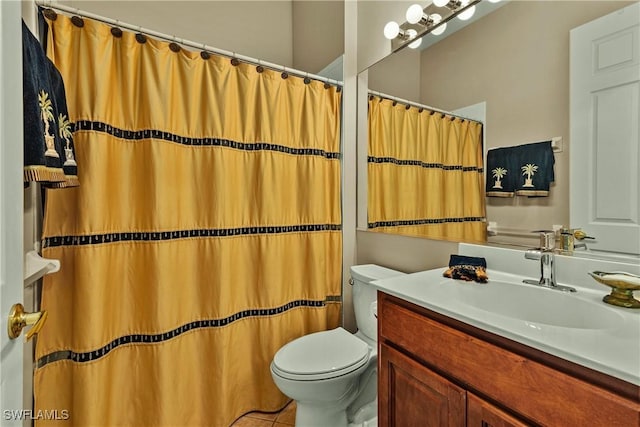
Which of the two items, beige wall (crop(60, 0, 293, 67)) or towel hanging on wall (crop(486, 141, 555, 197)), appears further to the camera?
beige wall (crop(60, 0, 293, 67))

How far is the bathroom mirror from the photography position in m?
1.06

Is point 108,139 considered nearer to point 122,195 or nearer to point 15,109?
point 122,195

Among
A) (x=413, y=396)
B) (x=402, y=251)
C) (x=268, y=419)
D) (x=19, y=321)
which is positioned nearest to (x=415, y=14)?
(x=402, y=251)

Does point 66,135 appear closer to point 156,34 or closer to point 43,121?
point 43,121

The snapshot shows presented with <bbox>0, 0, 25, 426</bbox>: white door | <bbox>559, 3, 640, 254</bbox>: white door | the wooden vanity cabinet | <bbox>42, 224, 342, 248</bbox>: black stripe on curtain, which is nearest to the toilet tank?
<bbox>42, 224, 342, 248</bbox>: black stripe on curtain

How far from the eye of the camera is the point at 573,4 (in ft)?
3.39

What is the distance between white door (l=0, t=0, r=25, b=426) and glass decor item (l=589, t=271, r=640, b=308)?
1.34m

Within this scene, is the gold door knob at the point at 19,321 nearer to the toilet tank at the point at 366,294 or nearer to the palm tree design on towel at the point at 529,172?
the toilet tank at the point at 366,294

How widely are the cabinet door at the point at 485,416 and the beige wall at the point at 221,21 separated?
2.58 meters

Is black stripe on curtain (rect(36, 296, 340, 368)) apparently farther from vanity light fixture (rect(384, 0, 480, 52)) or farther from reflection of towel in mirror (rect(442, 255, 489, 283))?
vanity light fixture (rect(384, 0, 480, 52))

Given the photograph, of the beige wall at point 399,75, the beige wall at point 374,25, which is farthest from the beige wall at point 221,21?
the beige wall at point 399,75

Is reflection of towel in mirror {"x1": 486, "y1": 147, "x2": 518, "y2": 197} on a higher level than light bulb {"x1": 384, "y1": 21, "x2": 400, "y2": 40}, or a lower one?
lower

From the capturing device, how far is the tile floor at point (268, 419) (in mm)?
1599

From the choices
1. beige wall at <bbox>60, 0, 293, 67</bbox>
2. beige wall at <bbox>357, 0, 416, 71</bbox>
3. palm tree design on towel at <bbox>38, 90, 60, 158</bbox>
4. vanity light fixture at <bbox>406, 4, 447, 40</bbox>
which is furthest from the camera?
beige wall at <bbox>60, 0, 293, 67</bbox>
